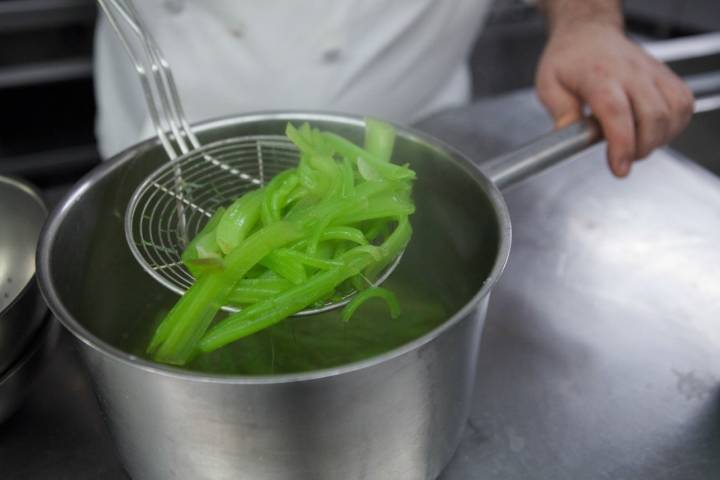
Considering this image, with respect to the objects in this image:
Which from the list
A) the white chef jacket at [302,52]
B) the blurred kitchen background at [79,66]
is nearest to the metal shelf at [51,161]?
the blurred kitchen background at [79,66]

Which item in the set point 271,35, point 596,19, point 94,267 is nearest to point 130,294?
point 94,267

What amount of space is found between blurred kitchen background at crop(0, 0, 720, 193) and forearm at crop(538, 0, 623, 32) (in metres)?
0.35

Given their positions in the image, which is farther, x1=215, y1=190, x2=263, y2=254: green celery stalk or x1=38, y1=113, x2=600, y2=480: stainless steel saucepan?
x1=215, y1=190, x2=263, y2=254: green celery stalk

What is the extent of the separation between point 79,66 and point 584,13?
4.01ft

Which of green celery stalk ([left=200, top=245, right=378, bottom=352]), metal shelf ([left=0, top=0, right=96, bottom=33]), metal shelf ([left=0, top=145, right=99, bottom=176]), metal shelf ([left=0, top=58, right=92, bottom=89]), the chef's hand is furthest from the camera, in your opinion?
metal shelf ([left=0, top=145, right=99, bottom=176])

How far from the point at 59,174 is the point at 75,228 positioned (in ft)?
4.38

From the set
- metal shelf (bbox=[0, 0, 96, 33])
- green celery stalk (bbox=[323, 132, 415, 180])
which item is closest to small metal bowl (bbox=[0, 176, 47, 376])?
green celery stalk (bbox=[323, 132, 415, 180])

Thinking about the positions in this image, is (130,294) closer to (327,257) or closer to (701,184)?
(327,257)

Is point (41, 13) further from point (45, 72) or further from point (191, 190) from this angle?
point (191, 190)

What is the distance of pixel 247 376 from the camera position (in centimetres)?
37

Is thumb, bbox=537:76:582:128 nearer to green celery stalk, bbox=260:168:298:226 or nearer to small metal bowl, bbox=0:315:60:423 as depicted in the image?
green celery stalk, bbox=260:168:298:226

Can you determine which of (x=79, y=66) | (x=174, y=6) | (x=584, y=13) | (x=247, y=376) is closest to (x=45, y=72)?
(x=79, y=66)

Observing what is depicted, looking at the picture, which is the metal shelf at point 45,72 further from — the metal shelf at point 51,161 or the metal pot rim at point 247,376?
the metal pot rim at point 247,376

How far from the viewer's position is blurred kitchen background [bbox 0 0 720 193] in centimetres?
147
